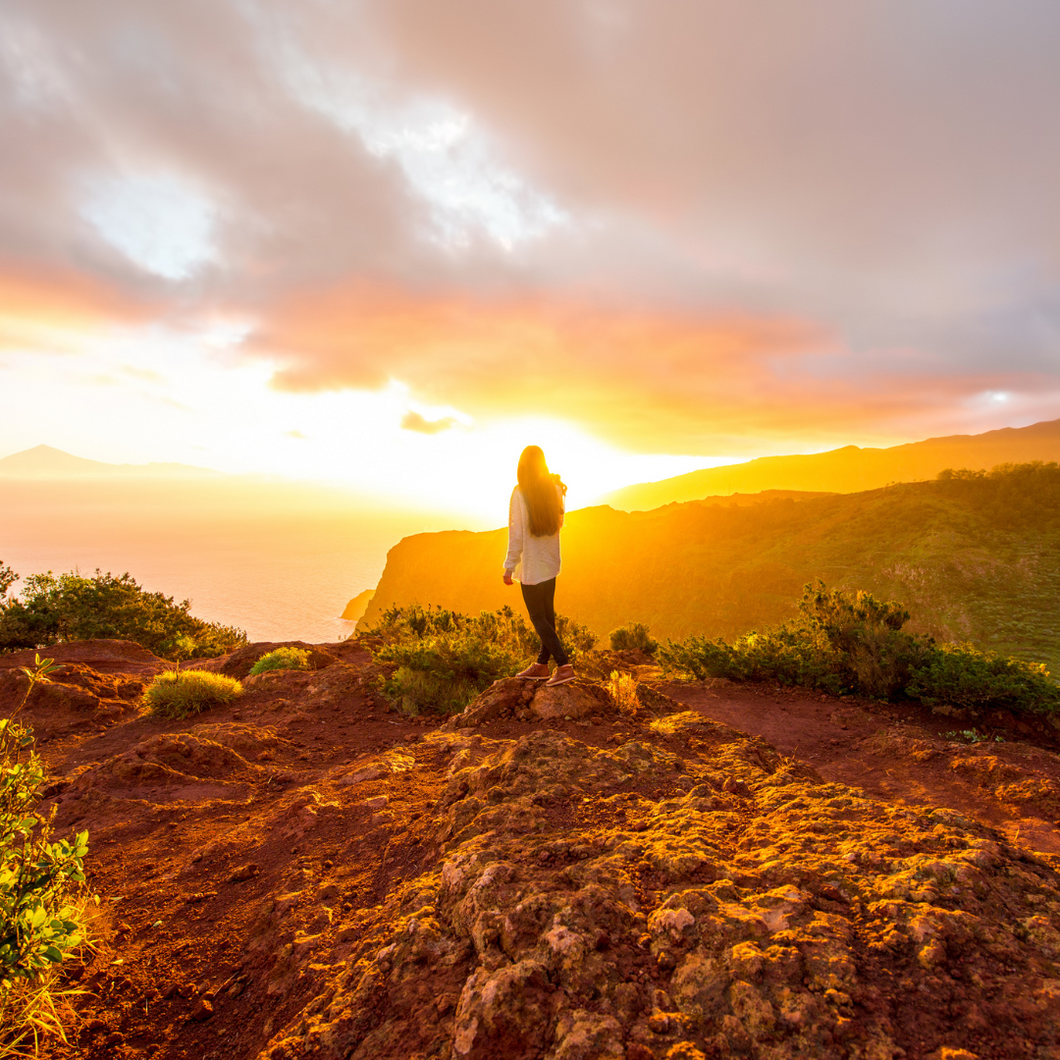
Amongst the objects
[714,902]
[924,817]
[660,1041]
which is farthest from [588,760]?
[660,1041]

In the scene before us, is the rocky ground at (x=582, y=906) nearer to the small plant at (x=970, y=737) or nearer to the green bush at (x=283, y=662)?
the small plant at (x=970, y=737)

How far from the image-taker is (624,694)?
16.3 ft

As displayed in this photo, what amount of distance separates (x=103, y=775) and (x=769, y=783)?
5.11m

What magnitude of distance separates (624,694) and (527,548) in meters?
1.67

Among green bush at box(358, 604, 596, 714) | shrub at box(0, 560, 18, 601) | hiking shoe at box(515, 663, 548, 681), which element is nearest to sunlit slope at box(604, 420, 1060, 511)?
shrub at box(0, 560, 18, 601)

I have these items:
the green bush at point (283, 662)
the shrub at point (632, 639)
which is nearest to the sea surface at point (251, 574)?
the green bush at point (283, 662)

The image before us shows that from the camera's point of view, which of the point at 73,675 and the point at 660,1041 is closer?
the point at 660,1041

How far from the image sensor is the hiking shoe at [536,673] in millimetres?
5277

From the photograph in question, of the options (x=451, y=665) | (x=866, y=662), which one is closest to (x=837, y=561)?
(x=866, y=662)

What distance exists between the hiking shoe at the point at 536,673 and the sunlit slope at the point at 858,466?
Answer: 10056 cm

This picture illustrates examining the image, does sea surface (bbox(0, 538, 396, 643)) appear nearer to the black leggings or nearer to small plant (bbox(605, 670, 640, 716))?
the black leggings

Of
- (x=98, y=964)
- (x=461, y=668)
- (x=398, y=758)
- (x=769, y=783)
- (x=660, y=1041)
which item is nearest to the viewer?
(x=660, y=1041)

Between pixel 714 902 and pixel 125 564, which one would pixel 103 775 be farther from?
pixel 125 564

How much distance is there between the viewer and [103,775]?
4.33 m
